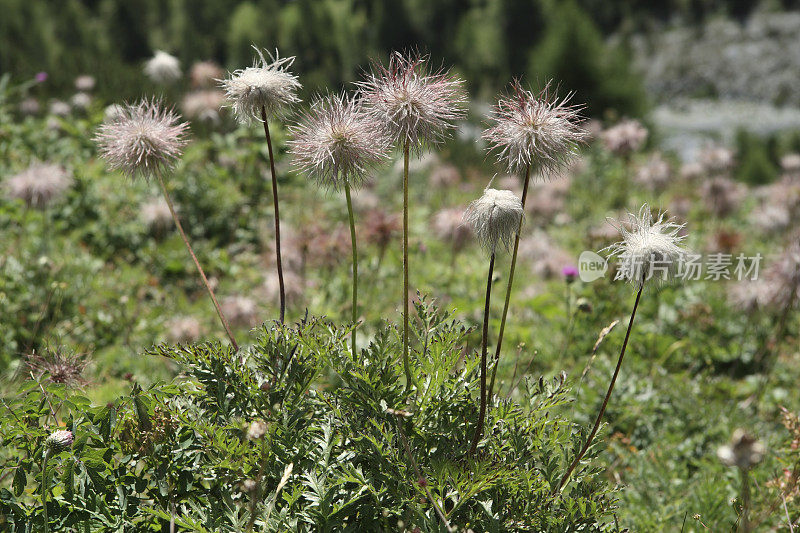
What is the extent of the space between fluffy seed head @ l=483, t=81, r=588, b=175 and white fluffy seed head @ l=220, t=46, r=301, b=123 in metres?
0.73

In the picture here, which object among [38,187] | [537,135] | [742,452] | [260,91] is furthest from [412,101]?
[38,187]

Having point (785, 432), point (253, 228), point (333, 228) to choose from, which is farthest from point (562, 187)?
point (785, 432)

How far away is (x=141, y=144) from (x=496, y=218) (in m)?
1.39

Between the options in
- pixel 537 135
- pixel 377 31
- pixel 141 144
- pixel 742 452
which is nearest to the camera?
pixel 742 452

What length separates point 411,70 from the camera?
2.10 m

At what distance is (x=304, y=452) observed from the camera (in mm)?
2066

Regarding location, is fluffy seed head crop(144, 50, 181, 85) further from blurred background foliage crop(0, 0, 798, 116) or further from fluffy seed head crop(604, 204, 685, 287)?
blurred background foliage crop(0, 0, 798, 116)

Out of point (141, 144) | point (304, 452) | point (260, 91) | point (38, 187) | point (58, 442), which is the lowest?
point (58, 442)

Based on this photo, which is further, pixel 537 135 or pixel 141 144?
pixel 141 144

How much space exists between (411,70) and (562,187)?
6.48 m

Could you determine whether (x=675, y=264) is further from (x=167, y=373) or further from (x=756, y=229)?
(x=756, y=229)

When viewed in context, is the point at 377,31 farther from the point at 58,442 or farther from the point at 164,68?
the point at 58,442

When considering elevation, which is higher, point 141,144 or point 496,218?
point 141,144

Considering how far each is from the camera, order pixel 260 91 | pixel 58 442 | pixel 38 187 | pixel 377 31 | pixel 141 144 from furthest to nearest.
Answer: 1. pixel 377 31
2. pixel 38 187
3. pixel 141 144
4. pixel 260 91
5. pixel 58 442
